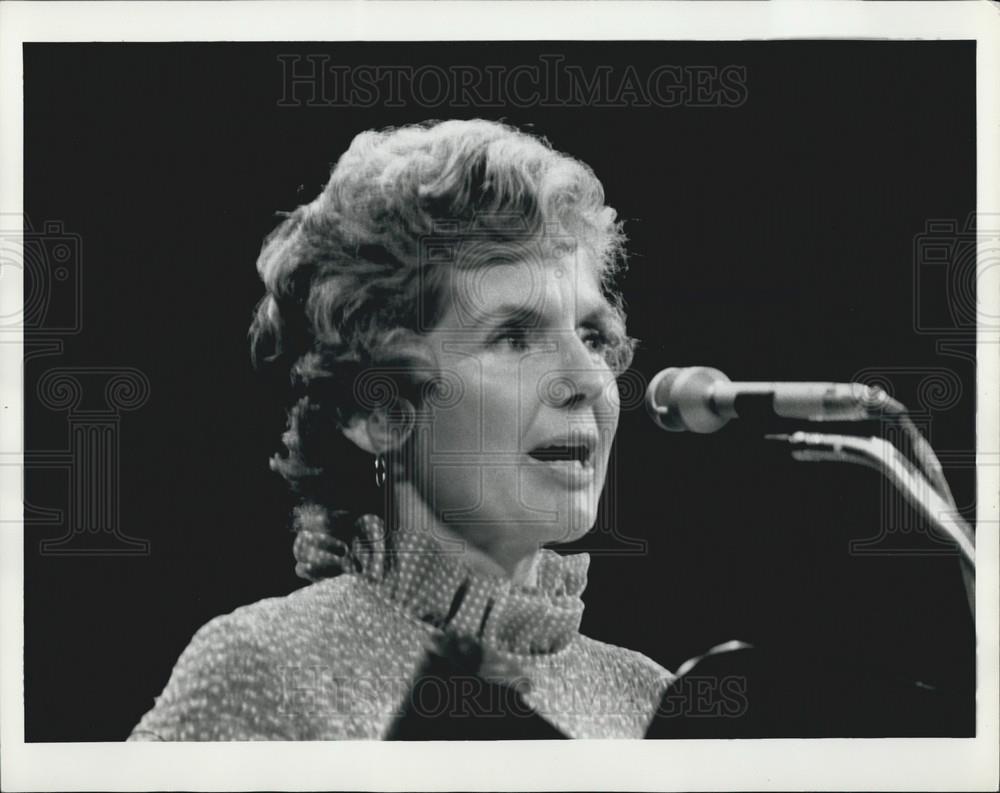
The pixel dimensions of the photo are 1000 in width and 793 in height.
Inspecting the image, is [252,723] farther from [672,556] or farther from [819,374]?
[819,374]

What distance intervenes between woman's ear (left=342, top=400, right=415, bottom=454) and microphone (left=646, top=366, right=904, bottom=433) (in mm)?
528

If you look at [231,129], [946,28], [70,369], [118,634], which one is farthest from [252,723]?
[946,28]

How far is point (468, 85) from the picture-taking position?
255cm

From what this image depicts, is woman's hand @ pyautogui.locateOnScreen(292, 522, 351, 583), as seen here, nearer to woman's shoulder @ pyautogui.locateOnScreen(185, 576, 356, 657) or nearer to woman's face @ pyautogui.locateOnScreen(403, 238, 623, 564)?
woman's shoulder @ pyautogui.locateOnScreen(185, 576, 356, 657)

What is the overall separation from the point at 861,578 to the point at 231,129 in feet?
5.48

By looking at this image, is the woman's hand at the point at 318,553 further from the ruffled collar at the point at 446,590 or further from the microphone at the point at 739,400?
the microphone at the point at 739,400

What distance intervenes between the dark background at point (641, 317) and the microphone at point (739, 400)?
46 millimetres

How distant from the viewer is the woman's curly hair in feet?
8.05

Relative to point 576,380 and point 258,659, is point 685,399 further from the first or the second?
point 258,659

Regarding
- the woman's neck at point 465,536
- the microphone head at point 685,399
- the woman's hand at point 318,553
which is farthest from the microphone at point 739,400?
the woman's hand at point 318,553


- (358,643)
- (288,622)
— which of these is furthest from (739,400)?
(288,622)

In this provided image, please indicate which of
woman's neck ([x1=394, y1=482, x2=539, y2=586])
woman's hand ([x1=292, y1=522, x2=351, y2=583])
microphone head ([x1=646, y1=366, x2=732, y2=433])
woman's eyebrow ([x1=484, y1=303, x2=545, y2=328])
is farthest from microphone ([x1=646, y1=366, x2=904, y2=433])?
woman's hand ([x1=292, y1=522, x2=351, y2=583])

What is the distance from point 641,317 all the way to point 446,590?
0.71m

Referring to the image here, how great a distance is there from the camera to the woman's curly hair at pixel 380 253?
2.45m
